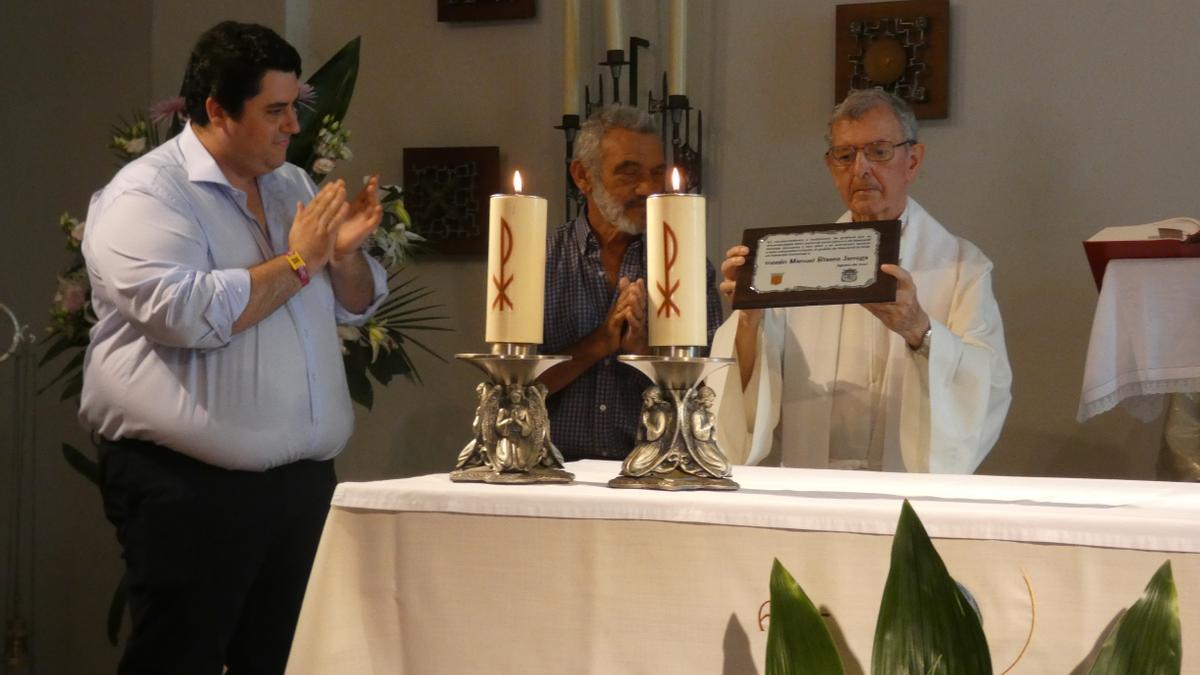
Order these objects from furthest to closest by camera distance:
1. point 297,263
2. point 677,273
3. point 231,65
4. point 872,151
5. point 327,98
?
point 327,98
point 872,151
point 231,65
point 297,263
point 677,273

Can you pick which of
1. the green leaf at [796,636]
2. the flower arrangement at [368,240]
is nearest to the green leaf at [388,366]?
the flower arrangement at [368,240]

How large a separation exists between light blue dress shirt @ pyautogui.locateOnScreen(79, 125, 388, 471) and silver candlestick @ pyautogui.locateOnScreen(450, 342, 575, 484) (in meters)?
0.93

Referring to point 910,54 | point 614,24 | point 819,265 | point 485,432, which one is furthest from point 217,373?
point 910,54

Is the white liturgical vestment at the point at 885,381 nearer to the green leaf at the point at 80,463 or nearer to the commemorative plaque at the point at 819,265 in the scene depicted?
the commemorative plaque at the point at 819,265

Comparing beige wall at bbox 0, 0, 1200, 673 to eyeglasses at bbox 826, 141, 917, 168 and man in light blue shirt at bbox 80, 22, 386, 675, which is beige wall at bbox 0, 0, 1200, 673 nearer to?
eyeglasses at bbox 826, 141, 917, 168

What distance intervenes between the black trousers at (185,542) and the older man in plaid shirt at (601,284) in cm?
75

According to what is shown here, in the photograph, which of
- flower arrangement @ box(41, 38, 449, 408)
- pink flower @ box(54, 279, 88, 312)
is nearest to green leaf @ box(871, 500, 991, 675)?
flower arrangement @ box(41, 38, 449, 408)

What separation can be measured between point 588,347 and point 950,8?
167 cm

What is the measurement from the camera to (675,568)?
1521 mm

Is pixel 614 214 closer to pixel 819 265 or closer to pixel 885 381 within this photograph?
pixel 885 381

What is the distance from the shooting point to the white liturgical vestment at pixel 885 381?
292 cm

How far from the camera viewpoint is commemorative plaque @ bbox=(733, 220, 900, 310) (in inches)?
98.0

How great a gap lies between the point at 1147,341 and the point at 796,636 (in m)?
2.18

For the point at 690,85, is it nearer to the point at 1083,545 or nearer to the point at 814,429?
the point at 814,429
